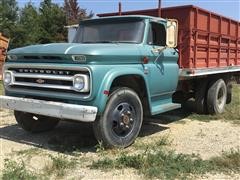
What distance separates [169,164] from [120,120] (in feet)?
4.31

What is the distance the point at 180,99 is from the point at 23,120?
3.87 meters

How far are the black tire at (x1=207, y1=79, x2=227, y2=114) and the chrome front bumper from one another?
4732 mm

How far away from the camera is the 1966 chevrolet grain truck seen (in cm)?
671

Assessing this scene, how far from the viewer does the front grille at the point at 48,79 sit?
6715mm

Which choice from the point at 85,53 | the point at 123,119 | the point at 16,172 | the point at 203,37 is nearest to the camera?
the point at 16,172

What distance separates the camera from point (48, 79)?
7125mm

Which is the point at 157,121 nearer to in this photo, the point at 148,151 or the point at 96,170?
the point at 148,151

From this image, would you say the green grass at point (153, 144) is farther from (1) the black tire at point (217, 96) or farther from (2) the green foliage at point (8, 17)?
(2) the green foliage at point (8, 17)

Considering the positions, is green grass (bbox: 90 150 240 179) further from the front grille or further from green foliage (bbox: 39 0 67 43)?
green foliage (bbox: 39 0 67 43)

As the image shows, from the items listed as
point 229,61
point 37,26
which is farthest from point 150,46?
point 37,26

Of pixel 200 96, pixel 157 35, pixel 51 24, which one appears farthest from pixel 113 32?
pixel 51 24

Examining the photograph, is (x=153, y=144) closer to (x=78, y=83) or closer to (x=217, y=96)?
(x=78, y=83)

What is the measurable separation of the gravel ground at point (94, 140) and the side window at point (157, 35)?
5.42ft

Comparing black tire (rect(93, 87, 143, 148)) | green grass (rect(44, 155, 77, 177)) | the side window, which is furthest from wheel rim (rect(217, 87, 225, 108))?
green grass (rect(44, 155, 77, 177))
